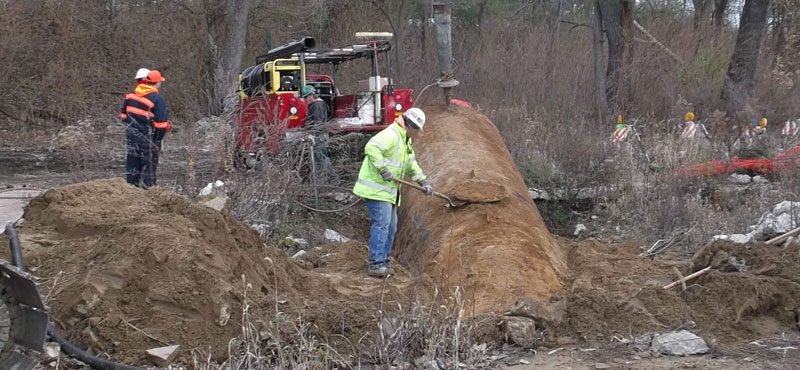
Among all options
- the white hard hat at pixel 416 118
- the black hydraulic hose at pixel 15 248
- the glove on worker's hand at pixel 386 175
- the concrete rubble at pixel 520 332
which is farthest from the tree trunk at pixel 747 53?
the black hydraulic hose at pixel 15 248

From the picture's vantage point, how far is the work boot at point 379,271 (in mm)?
7621

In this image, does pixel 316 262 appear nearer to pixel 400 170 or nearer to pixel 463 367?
pixel 400 170

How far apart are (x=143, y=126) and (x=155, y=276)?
5251 mm

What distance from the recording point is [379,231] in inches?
305

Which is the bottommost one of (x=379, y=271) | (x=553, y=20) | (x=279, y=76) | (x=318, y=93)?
(x=379, y=271)

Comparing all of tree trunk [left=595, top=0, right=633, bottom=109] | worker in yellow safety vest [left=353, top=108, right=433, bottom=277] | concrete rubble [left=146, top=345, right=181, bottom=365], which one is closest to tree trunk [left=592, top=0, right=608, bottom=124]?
tree trunk [left=595, top=0, right=633, bottom=109]

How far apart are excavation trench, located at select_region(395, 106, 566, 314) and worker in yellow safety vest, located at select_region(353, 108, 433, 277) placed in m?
0.37

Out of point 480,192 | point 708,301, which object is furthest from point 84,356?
point 708,301

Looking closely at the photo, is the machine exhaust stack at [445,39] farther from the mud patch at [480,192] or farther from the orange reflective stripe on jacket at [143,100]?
the orange reflective stripe on jacket at [143,100]

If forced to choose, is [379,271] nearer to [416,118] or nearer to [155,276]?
[416,118]

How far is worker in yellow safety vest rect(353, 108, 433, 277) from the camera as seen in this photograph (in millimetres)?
7668

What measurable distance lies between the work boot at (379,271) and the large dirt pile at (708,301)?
1641 mm

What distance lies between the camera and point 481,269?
6.68 meters

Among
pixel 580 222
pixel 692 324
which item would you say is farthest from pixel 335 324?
pixel 580 222
